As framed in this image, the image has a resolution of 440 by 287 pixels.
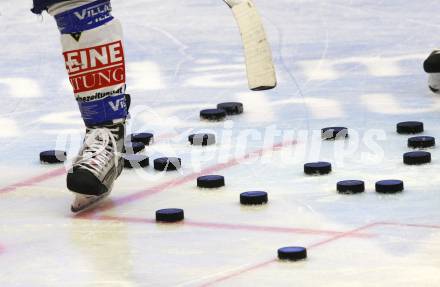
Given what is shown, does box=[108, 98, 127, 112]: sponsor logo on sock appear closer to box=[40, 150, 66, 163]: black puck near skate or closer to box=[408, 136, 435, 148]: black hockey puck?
box=[40, 150, 66, 163]: black puck near skate

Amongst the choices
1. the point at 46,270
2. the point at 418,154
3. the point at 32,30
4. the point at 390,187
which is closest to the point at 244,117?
the point at 418,154

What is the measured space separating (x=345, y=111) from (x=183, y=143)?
27.5 inches

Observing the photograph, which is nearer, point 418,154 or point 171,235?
point 171,235

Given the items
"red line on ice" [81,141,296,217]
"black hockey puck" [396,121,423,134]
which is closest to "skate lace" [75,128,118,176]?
"red line on ice" [81,141,296,217]

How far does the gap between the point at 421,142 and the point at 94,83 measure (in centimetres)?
107

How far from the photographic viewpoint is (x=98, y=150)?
3408mm

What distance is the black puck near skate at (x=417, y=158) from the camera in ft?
12.1

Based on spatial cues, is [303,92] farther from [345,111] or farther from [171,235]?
[171,235]

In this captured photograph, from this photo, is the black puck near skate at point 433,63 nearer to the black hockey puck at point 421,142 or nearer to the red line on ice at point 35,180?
the black hockey puck at point 421,142

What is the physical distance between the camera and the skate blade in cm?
337

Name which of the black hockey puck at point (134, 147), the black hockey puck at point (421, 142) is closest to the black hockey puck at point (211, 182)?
the black hockey puck at point (134, 147)

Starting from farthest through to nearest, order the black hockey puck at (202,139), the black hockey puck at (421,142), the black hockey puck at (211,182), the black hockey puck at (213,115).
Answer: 1. the black hockey puck at (213,115)
2. the black hockey puck at (202,139)
3. the black hockey puck at (421,142)
4. the black hockey puck at (211,182)

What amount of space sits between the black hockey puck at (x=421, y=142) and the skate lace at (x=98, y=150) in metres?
0.96

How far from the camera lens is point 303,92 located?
5.09m
